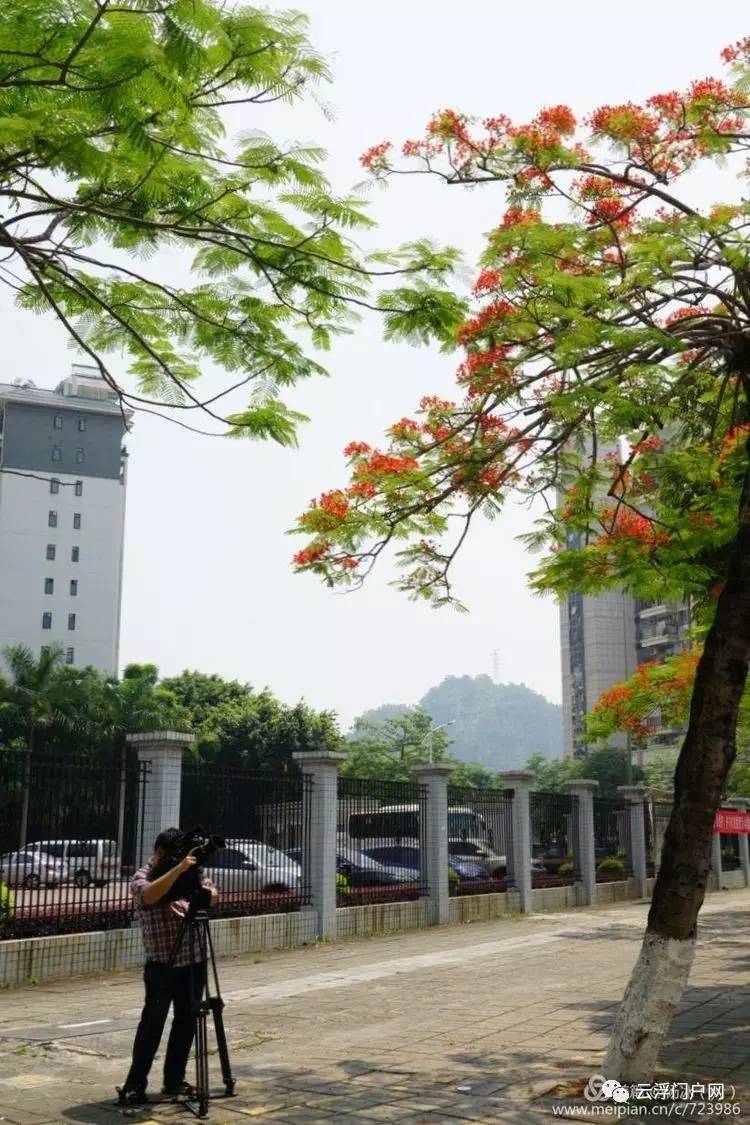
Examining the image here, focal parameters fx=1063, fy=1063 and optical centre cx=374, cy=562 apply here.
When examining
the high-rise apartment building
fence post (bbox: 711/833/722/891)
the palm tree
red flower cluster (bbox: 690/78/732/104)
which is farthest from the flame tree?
the high-rise apartment building

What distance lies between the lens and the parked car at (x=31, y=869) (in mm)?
11406

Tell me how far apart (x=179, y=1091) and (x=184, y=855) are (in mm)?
1414

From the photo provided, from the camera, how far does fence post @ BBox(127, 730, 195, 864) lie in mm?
12719

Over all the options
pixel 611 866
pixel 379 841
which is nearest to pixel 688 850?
pixel 379 841

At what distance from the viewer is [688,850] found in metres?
6.18

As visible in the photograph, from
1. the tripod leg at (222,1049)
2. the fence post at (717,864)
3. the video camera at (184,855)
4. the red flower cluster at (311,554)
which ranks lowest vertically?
the fence post at (717,864)

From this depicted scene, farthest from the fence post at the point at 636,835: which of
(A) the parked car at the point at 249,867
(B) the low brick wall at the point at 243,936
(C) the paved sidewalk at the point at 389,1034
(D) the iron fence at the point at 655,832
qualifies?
(A) the parked car at the point at 249,867

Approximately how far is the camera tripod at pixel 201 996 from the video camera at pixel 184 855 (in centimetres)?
8

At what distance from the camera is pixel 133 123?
5.45 meters

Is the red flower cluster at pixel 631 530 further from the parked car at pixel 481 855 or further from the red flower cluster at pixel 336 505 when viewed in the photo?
the parked car at pixel 481 855

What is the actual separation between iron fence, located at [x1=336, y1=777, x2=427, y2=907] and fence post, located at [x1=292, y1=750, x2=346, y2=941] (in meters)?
0.35

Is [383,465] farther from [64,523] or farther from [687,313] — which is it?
[64,523]

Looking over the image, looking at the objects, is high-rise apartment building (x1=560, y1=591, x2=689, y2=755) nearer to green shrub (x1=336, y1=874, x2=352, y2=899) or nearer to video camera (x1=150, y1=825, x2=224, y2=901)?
green shrub (x1=336, y1=874, x2=352, y2=899)

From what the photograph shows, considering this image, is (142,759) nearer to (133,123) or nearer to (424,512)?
(424,512)
